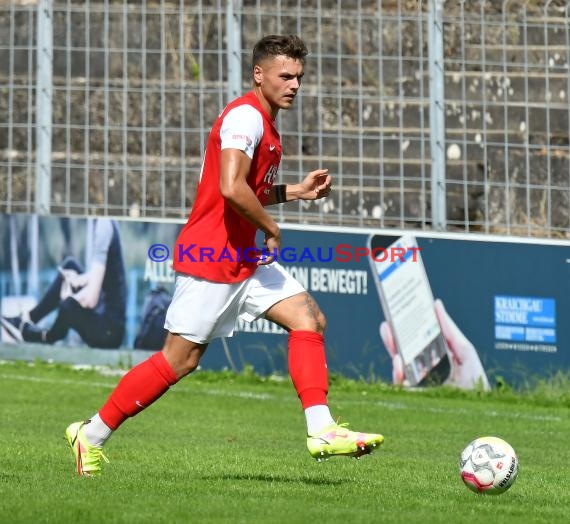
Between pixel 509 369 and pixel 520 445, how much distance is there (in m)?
3.11

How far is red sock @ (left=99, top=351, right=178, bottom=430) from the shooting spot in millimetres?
7289

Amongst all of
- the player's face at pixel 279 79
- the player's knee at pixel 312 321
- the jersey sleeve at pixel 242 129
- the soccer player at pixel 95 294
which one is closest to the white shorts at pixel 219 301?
the player's knee at pixel 312 321

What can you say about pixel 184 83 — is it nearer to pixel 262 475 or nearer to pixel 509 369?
pixel 509 369

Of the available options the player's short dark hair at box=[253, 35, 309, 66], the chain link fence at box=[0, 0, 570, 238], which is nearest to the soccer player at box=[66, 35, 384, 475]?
the player's short dark hair at box=[253, 35, 309, 66]

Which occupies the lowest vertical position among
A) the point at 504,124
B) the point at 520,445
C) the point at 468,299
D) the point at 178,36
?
the point at 520,445

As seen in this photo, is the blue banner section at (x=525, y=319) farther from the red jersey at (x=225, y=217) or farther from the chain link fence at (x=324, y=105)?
the red jersey at (x=225, y=217)

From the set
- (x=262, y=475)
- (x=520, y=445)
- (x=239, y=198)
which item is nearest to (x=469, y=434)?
(x=520, y=445)

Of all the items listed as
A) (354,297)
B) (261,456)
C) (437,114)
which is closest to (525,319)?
(354,297)

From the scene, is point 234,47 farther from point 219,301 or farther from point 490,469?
point 490,469

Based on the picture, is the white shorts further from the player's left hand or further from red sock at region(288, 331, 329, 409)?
the player's left hand

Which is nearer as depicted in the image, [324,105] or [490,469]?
[490,469]

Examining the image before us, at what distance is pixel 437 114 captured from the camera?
14016 millimetres

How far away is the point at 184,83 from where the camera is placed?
14.8 metres

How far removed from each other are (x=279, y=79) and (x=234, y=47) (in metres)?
7.39
